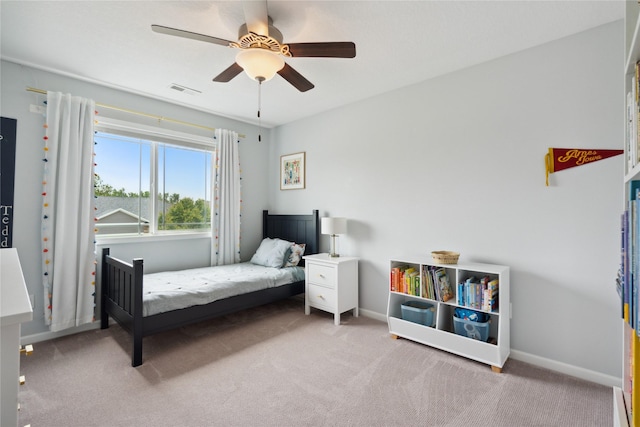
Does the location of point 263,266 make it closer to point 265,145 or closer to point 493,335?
point 265,145

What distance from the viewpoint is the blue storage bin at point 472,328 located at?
7.81 ft

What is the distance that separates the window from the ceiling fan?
2.03 meters

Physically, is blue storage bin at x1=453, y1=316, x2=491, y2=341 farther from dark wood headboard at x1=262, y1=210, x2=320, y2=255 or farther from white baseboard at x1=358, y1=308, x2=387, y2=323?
dark wood headboard at x1=262, y1=210, x2=320, y2=255

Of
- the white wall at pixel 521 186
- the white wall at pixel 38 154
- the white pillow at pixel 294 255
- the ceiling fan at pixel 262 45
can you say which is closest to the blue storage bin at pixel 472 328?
the white wall at pixel 521 186

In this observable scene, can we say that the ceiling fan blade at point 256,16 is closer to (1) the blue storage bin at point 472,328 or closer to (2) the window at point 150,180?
(2) the window at point 150,180

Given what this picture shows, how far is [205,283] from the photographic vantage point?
297cm

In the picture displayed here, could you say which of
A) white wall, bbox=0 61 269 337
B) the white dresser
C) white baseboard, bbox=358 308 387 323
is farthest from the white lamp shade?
the white dresser

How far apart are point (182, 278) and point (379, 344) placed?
2114 millimetres

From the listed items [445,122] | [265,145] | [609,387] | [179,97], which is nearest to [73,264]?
[179,97]

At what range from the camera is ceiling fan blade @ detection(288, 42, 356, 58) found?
179cm

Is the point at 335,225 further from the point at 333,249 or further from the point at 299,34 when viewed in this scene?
the point at 299,34

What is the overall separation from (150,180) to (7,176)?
118cm

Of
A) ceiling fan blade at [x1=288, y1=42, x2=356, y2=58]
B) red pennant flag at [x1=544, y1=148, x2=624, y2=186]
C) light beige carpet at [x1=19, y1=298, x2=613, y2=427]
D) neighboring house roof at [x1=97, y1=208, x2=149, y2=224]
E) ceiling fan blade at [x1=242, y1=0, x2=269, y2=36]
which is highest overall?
ceiling fan blade at [x1=242, y1=0, x2=269, y2=36]

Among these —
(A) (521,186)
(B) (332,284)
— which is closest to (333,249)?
(B) (332,284)
